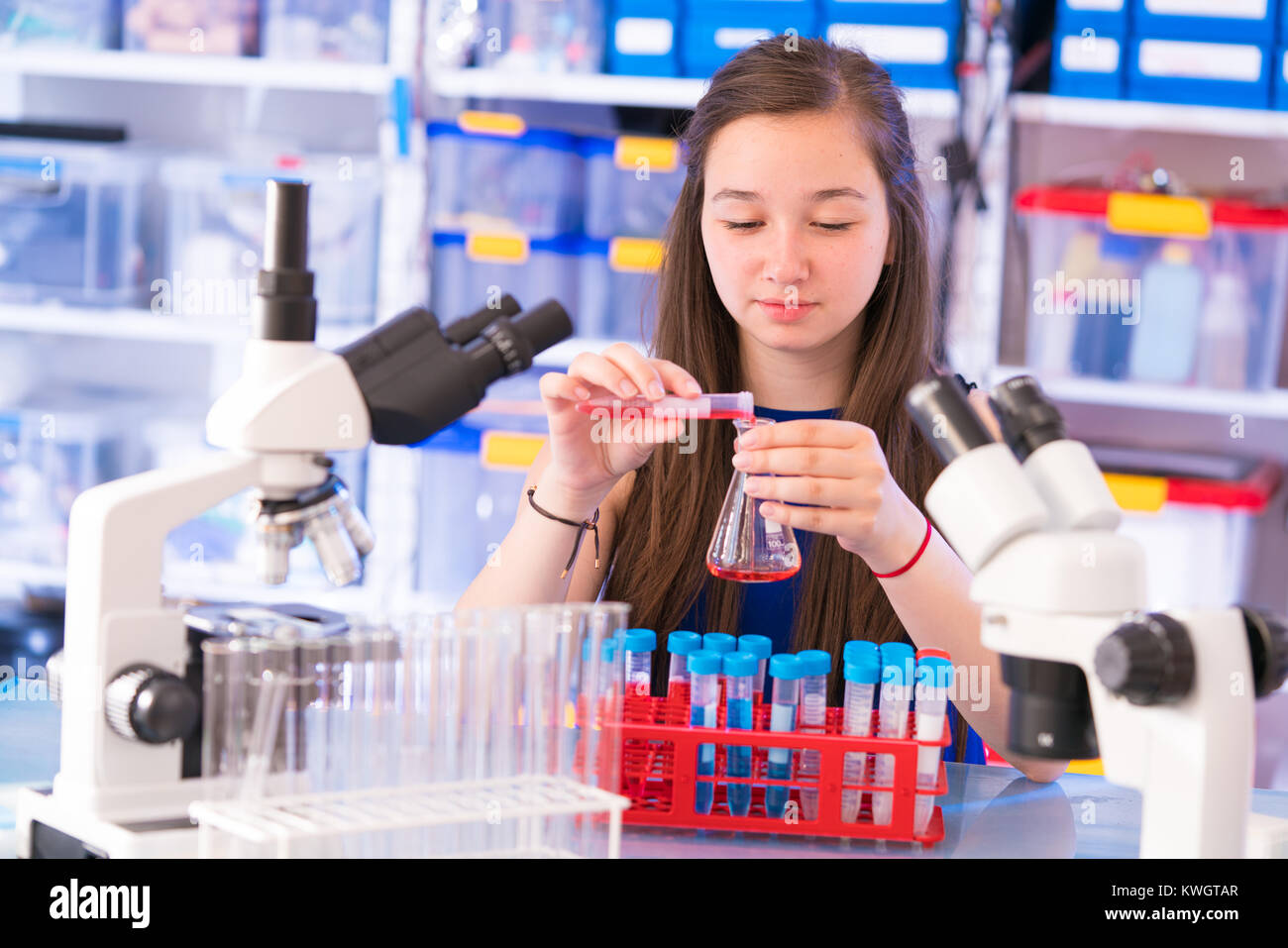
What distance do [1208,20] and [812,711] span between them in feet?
6.37

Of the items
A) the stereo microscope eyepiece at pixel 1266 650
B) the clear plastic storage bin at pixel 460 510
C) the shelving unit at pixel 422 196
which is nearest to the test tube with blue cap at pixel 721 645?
the stereo microscope eyepiece at pixel 1266 650

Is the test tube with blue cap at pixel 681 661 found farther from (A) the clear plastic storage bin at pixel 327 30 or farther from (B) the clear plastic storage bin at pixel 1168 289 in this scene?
(A) the clear plastic storage bin at pixel 327 30

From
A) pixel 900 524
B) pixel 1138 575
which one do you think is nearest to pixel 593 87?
pixel 900 524

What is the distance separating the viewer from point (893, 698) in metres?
1.02

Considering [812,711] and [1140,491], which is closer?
[812,711]

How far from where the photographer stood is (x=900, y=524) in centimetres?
119

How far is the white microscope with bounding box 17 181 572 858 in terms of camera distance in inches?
30.9

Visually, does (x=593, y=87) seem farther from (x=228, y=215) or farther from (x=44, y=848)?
(x=44, y=848)

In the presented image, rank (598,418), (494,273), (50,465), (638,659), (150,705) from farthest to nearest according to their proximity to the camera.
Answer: (50,465)
(494,273)
(598,418)
(638,659)
(150,705)

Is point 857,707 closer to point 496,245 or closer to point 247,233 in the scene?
point 496,245

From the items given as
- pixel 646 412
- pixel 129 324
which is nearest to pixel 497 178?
pixel 129 324

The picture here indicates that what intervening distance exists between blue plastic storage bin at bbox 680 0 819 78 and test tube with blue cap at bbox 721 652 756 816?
5.68 feet

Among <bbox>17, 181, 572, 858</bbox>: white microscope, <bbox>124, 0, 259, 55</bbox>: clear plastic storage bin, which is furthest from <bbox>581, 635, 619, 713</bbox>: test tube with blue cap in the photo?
<bbox>124, 0, 259, 55</bbox>: clear plastic storage bin

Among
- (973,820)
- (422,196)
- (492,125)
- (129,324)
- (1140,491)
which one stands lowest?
(973,820)
